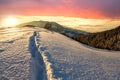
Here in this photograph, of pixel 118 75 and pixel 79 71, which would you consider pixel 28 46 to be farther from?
pixel 118 75

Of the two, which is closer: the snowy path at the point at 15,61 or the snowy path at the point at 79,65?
the snowy path at the point at 15,61

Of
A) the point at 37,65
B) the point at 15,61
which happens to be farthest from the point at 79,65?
the point at 15,61

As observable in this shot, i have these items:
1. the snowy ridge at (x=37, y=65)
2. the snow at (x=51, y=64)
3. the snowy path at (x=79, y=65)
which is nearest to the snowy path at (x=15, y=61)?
the snow at (x=51, y=64)

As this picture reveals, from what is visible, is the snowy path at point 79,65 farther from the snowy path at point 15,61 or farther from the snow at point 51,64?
the snowy path at point 15,61

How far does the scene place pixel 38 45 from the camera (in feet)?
27.5

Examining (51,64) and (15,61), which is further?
(15,61)

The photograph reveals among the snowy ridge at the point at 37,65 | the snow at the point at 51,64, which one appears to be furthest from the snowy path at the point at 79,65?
the snowy ridge at the point at 37,65

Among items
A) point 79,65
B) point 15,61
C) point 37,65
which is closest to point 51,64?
point 37,65

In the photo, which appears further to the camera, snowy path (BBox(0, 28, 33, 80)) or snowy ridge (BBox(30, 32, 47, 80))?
snowy ridge (BBox(30, 32, 47, 80))

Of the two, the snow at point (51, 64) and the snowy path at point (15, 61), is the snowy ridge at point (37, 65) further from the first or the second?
the snowy path at point (15, 61)

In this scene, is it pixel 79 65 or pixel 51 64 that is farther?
A: pixel 79 65

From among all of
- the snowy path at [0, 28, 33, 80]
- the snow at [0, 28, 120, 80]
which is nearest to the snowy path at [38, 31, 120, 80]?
the snow at [0, 28, 120, 80]

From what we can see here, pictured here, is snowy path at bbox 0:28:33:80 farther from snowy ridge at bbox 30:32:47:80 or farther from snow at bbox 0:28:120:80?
snowy ridge at bbox 30:32:47:80

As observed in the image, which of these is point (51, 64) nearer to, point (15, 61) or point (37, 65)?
point (37, 65)
